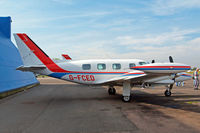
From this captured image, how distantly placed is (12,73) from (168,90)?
1557cm

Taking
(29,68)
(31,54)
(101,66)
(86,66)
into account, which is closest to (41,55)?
(31,54)

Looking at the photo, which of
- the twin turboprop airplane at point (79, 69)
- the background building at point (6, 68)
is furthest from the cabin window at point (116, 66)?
the background building at point (6, 68)

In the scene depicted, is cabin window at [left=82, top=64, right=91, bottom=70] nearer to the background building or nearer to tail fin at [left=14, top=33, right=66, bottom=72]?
tail fin at [left=14, top=33, right=66, bottom=72]

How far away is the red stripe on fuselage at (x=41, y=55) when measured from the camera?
1181 centimetres

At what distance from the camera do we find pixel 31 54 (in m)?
12.0

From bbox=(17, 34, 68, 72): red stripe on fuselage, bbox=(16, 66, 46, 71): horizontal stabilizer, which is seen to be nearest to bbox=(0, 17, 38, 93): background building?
bbox=(16, 66, 46, 71): horizontal stabilizer

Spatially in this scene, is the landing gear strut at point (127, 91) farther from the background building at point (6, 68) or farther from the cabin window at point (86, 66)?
the background building at point (6, 68)

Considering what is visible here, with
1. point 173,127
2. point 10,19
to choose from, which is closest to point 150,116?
point 173,127

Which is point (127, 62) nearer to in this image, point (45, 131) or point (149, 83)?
point (149, 83)

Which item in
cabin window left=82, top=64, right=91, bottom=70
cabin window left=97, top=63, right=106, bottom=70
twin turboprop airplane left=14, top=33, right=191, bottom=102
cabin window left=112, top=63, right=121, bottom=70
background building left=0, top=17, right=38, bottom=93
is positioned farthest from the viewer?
background building left=0, top=17, right=38, bottom=93

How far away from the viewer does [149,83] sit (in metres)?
12.2

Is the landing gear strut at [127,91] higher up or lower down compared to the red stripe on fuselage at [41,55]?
lower down

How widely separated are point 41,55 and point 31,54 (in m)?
0.72

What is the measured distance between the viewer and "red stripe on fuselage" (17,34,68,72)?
38.8ft
